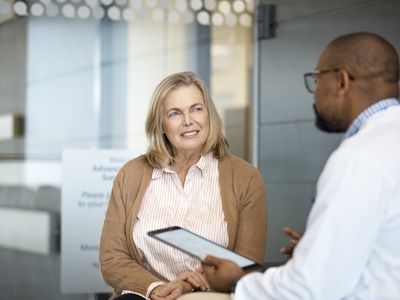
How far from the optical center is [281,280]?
195 cm

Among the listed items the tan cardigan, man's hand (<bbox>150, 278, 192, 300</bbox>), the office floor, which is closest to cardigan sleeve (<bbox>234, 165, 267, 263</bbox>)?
the tan cardigan

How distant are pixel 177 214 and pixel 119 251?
0.95 feet

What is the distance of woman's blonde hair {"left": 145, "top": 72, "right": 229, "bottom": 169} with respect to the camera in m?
3.24

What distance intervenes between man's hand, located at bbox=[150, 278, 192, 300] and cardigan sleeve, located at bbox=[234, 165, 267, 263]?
291 mm

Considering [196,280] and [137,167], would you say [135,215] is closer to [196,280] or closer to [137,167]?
[137,167]

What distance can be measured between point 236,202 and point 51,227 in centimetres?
183

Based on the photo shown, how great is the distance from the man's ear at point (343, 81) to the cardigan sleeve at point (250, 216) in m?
1.10

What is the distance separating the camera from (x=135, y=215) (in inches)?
123

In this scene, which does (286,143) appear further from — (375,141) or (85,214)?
(375,141)

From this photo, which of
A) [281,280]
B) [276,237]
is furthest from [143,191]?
[276,237]

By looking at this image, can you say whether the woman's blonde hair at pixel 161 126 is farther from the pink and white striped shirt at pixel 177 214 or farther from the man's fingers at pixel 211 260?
the man's fingers at pixel 211 260

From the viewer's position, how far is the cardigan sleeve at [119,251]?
119 inches

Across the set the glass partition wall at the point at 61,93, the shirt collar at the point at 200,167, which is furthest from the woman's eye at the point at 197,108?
the glass partition wall at the point at 61,93

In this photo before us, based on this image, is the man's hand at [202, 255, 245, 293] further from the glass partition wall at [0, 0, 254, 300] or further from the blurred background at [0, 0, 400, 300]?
the glass partition wall at [0, 0, 254, 300]
